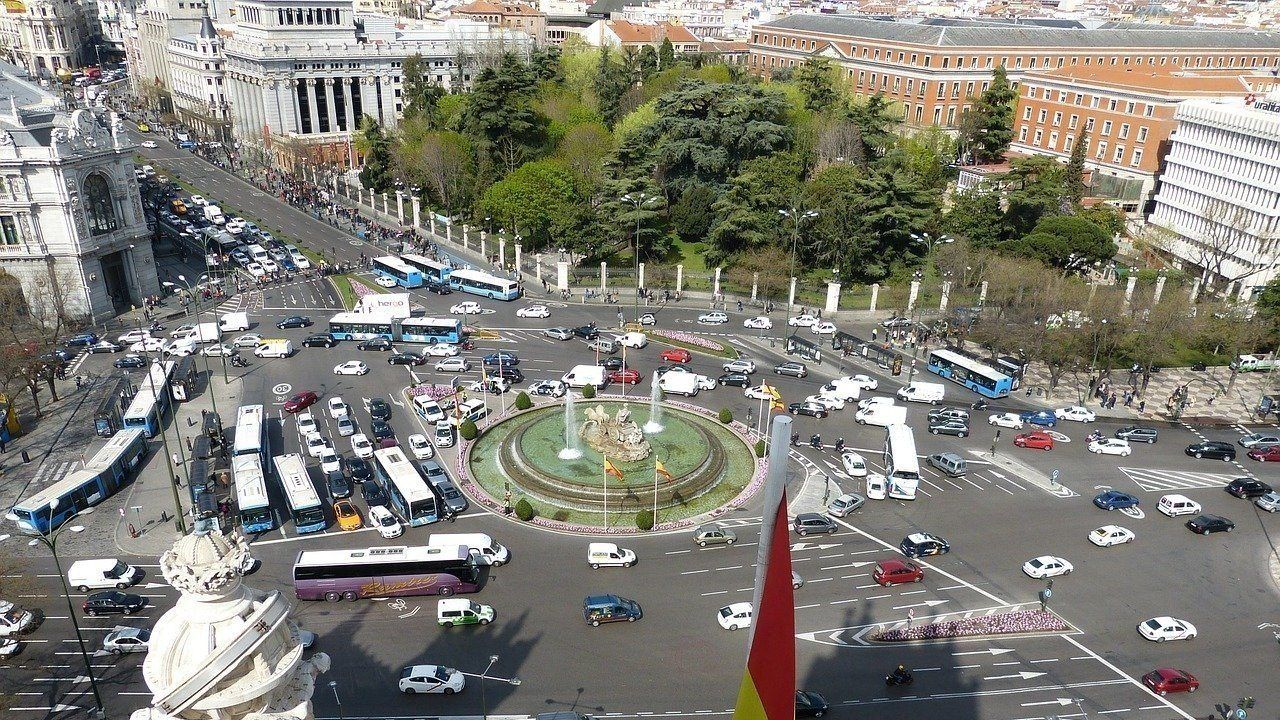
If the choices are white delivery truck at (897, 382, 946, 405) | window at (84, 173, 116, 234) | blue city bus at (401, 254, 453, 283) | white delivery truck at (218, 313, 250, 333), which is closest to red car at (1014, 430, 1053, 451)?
white delivery truck at (897, 382, 946, 405)

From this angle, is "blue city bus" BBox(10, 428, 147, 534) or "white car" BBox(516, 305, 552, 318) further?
"white car" BBox(516, 305, 552, 318)

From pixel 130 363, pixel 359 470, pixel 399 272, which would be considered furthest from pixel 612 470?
pixel 399 272

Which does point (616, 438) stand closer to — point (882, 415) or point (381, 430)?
point (381, 430)

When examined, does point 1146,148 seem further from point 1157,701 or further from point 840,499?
point 1157,701

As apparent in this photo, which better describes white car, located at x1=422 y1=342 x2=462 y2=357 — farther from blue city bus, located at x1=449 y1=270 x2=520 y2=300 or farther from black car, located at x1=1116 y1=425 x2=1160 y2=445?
black car, located at x1=1116 y1=425 x2=1160 y2=445

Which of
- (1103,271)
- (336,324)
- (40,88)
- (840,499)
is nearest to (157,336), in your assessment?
(336,324)

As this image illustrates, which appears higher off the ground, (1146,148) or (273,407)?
(1146,148)
